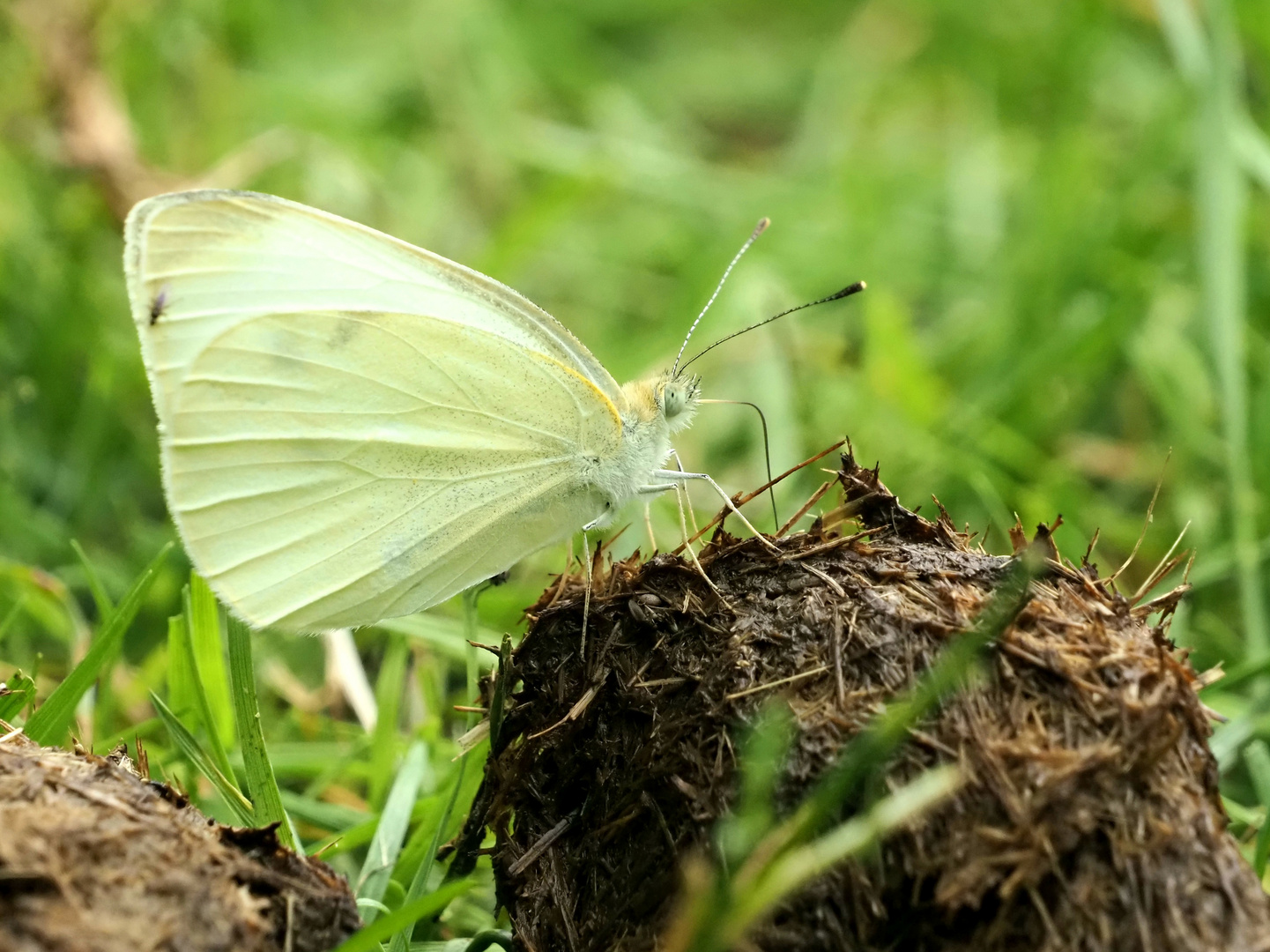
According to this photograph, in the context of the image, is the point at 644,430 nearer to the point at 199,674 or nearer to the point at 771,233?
the point at 199,674

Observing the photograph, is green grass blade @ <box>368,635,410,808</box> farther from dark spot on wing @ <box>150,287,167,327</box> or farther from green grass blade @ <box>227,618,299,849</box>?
dark spot on wing @ <box>150,287,167,327</box>

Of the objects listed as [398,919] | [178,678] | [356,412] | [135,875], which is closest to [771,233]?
[356,412]

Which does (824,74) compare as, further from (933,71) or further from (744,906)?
(744,906)

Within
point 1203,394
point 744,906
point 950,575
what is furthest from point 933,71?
point 744,906

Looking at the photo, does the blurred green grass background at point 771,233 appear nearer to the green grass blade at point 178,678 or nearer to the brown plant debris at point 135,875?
the green grass blade at point 178,678

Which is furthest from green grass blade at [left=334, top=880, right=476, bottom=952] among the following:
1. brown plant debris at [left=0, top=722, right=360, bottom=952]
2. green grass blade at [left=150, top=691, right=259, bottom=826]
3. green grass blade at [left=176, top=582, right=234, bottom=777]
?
green grass blade at [left=176, top=582, right=234, bottom=777]

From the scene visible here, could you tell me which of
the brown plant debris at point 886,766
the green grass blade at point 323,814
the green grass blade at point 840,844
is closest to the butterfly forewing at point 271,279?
the brown plant debris at point 886,766

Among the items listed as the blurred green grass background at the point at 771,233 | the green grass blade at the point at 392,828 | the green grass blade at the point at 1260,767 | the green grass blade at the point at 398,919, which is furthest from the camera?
the blurred green grass background at the point at 771,233
